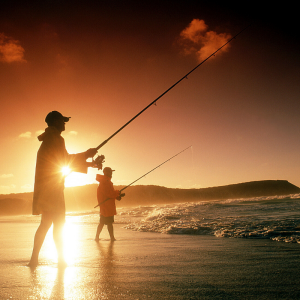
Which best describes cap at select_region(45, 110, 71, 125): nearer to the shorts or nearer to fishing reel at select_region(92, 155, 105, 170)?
fishing reel at select_region(92, 155, 105, 170)

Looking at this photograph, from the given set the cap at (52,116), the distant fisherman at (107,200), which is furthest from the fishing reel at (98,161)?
the distant fisherman at (107,200)

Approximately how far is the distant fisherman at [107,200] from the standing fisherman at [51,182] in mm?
2443

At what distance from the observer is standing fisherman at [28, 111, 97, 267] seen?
3.00 meters

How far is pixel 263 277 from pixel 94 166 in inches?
86.8

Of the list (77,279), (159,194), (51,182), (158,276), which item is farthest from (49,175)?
(159,194)

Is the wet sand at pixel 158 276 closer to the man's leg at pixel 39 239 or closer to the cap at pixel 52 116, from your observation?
the man's leg at pixel 39 239

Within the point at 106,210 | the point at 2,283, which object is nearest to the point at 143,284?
the point at 2,283

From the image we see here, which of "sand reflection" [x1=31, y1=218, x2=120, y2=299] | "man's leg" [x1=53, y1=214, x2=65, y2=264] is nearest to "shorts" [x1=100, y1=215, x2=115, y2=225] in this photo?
"sand reflection" [x1=31, y1=218, x2=120, y2=299]

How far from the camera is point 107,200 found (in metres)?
5.66

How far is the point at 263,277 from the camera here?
224 centimetres

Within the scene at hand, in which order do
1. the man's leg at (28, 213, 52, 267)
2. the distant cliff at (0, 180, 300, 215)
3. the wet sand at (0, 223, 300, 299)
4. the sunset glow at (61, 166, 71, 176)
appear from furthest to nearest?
the distant cliff at (0, 180, 300, 215) < the sunset glow at (61, 166, 71, 176) < the man's leg at (28, 213, 52, 267) < the wet sand at (0, 223, 300, 299)

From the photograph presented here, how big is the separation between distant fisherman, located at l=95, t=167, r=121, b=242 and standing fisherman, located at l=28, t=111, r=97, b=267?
244cm

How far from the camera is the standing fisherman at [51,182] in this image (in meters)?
3.00

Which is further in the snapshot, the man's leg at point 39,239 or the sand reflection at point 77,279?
the man's leg at point 39,239
